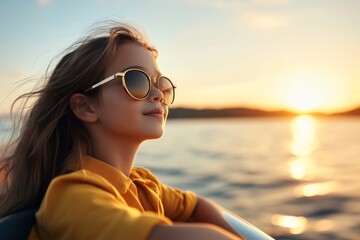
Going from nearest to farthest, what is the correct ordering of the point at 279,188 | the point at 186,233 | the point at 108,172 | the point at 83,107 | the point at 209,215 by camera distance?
the point at 186,233, the point at 108,172, the point at 83,107, the point at 209,215, the point at 279,188

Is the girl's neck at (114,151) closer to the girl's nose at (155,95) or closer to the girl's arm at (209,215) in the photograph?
the girl's nose at (155,95)

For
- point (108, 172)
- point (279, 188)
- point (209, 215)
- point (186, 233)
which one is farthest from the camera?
point (279, 188)

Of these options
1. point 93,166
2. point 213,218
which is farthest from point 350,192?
point 93,166

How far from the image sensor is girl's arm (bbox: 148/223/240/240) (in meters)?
0.77

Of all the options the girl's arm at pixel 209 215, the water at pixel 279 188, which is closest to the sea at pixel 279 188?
the water at pixel 279 188

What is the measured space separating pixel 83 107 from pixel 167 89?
0.24m

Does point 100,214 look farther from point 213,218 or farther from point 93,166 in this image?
point 213,218

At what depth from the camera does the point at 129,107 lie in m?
1.18

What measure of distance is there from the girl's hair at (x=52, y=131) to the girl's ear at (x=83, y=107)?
0.02m

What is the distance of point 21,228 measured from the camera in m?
1.08

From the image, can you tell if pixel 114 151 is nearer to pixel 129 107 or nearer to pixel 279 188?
pixel 129 107

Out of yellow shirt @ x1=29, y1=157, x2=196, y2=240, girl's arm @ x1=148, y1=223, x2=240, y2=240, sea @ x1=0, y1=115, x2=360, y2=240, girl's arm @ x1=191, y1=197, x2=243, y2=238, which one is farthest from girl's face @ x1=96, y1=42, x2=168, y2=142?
sea @ x1=0, y1=115, x2=360, y2=240

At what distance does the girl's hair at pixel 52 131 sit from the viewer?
1198mm

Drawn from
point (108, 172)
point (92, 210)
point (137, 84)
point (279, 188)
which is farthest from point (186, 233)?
point (279, 188)
